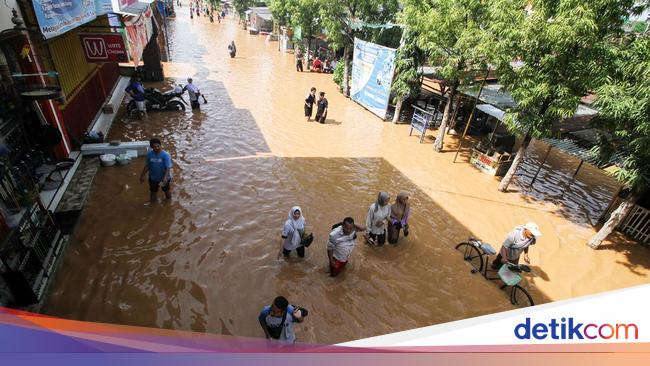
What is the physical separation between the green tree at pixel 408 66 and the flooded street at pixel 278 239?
2453 millimetres

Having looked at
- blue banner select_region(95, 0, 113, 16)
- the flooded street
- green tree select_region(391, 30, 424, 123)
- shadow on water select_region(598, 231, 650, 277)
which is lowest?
shadow on water select_region(598, 231, 650, 277)

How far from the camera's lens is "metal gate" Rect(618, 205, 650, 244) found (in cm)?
915

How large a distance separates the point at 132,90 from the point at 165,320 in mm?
10624

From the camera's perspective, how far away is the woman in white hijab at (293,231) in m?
6.30

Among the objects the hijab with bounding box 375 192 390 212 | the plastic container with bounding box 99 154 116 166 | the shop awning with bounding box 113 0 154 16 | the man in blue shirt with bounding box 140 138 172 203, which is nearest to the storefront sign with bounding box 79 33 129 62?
the plastic container with bounding box 99 154 116 166

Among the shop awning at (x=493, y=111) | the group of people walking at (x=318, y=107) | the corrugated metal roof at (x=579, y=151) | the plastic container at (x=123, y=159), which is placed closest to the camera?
the corrugated metal roof at (x=579, y=151)

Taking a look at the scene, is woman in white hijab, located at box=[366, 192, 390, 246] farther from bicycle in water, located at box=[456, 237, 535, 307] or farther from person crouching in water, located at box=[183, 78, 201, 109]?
person crouching in water, located at box=[183, 78, 201, 109]

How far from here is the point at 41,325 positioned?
123cm

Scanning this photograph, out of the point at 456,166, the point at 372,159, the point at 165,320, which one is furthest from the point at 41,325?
the point at 456,166

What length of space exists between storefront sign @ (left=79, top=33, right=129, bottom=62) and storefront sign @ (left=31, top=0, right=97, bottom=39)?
0.46 meters

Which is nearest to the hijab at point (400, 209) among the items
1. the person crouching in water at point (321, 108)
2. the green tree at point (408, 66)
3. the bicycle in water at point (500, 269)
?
the bicycle in water at point (500, 269)

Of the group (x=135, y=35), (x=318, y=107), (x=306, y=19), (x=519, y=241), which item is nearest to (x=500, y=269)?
(x=519, y=241)

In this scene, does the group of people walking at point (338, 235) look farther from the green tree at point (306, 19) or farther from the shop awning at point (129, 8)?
the green tree at point (306, 19)

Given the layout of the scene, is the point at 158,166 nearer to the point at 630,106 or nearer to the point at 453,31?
the point at 453,31
